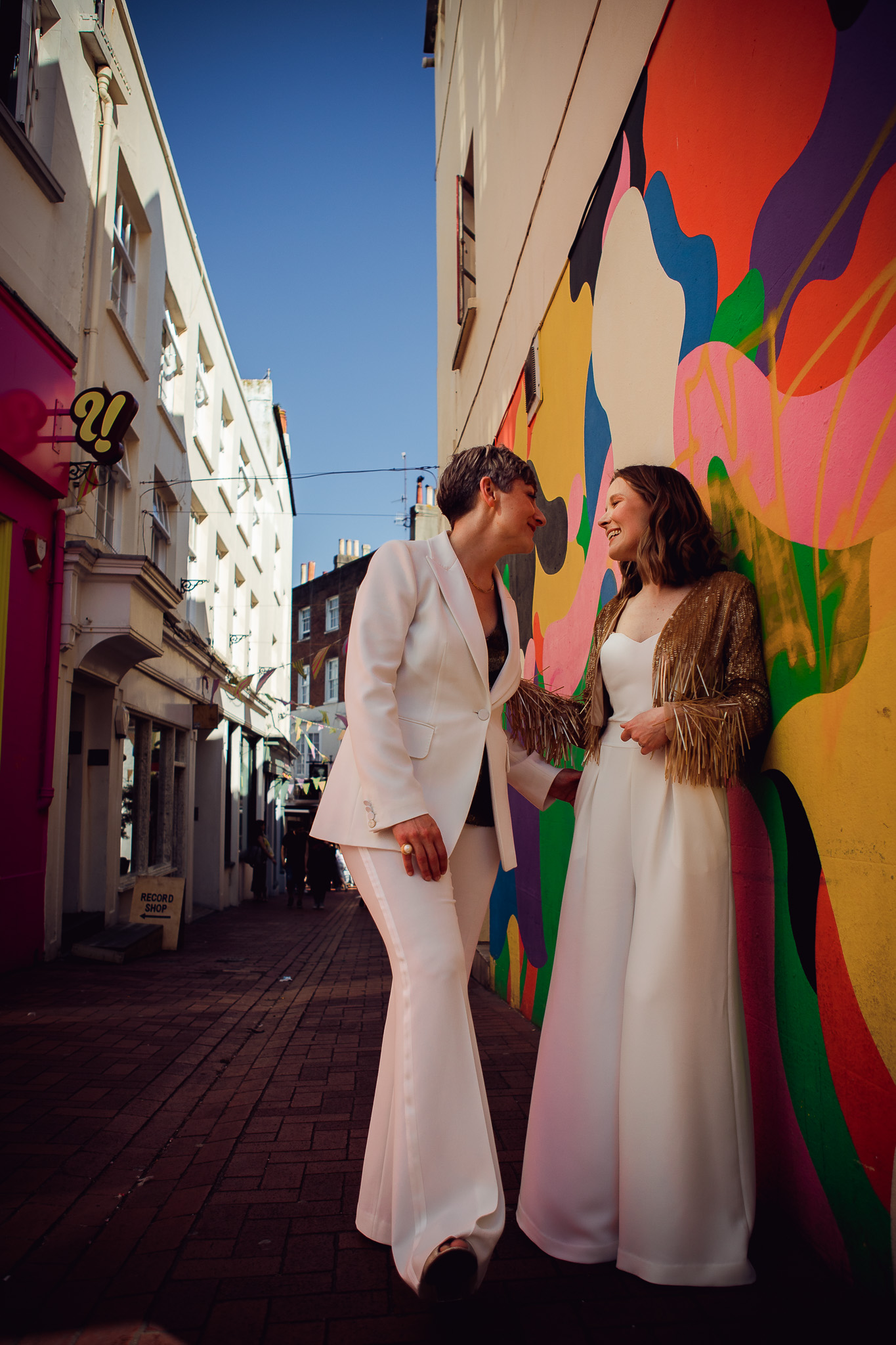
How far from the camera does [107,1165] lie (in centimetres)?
283

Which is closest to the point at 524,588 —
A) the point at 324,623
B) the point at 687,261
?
the point at 687,261

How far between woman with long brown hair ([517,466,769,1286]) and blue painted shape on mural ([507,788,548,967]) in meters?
2.36

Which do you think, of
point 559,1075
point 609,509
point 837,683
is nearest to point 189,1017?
point 559,1075

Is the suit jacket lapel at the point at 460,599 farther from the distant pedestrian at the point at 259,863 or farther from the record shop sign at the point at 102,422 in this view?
the distant pedestrian at the point at 259,863

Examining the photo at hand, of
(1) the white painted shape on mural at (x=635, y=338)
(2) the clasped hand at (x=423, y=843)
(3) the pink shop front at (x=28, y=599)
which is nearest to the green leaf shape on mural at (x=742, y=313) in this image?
(1) the white painted shape on mural at (x=635, y=338)

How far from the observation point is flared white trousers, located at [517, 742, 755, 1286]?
188 centimetres

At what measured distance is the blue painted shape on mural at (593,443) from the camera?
372cm

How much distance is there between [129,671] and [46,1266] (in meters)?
9.70

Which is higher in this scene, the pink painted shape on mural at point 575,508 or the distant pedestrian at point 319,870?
the pink painted shape on mural at point 575,508

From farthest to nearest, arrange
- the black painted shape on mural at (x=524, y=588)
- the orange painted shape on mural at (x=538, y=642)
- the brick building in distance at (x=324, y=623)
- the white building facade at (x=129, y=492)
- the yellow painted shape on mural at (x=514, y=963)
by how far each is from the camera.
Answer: the brick building in distance at (x=324, y=623), the white building facade at (x=129, y=492), the black painted shape on mural at (x=524, y=588), the yellow painted shape on mural at (x=514, y=963), the orange painted shape on mural at (x=538, y=642)

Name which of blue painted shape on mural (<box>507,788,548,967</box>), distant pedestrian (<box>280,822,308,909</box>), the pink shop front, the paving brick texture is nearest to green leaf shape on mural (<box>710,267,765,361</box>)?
the paving brick texture

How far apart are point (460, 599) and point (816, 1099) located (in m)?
1.49

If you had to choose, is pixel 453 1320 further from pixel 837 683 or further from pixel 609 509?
pixel 609 509

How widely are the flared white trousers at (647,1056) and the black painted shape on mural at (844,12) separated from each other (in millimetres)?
1675
